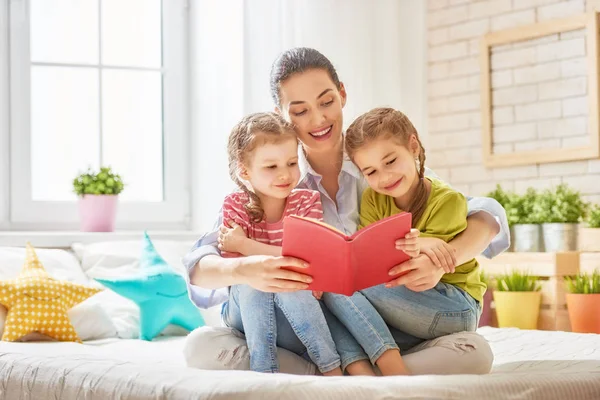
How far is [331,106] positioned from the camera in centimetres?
212

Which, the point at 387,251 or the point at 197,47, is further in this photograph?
the point at 197,47

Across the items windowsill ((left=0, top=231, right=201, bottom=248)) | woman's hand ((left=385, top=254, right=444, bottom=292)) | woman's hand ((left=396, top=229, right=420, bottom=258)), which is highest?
woman's hand ((left=396, top=229, right=420, bottom=258))

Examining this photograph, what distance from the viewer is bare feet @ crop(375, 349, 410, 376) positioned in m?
1.80

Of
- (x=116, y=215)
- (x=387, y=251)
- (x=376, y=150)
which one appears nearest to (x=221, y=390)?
(x=387, y=251)

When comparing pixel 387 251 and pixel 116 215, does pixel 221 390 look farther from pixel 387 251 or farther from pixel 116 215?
pixel 116 215

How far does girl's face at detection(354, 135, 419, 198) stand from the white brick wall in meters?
2.13

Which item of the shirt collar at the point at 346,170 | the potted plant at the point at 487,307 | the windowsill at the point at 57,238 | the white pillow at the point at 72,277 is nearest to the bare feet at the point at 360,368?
the shirt collar at the point at 346,170

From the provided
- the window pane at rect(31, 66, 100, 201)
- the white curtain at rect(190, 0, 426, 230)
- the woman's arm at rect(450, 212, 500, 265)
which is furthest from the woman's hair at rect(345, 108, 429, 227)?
the window pane at rect(31, 66, 100, 201)

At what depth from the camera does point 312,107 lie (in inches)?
82.6

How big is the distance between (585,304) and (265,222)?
6.25 feet

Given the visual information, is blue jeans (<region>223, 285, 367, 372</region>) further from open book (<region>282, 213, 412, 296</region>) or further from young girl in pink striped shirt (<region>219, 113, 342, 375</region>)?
open book (<region>282, 213, 412, 296</region>)

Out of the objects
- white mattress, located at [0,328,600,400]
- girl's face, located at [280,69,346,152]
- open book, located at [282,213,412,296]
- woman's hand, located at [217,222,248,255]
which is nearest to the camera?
white mattress, located at [0,328,600,400]

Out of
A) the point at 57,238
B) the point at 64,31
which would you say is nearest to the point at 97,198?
the point at 57,238

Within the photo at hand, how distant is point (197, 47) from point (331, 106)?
2.10 metres
